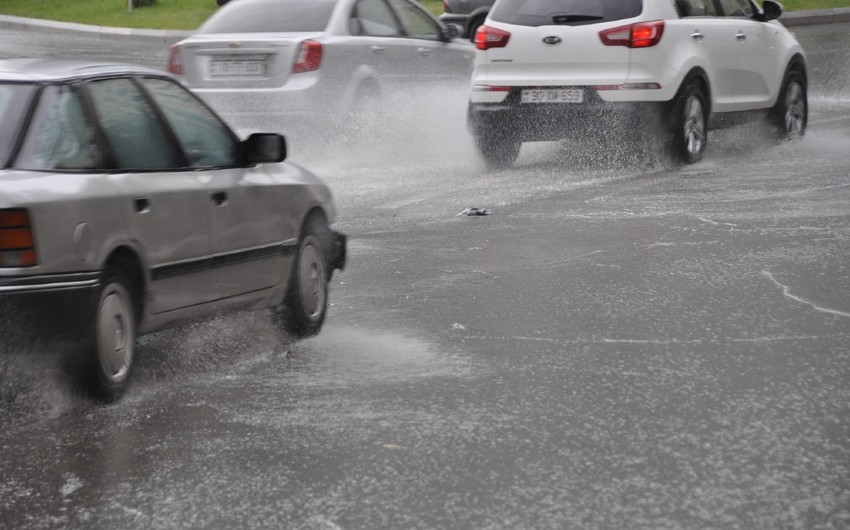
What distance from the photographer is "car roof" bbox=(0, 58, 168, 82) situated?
611 centimetres

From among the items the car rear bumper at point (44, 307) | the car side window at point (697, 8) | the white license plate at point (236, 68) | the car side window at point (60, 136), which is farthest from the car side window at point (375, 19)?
the car rear bumper at point (44, 307)

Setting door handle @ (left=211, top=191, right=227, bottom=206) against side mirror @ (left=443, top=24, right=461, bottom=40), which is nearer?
door handle @ (left=211, top=191, right=227, bottom=206)

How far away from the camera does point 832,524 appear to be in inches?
166

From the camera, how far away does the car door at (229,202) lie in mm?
6637

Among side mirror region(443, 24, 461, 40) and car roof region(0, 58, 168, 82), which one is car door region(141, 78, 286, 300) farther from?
side mirror region(443, 24, 461, 40)

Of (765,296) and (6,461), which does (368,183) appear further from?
(6,461)

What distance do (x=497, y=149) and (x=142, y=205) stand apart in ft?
26.3

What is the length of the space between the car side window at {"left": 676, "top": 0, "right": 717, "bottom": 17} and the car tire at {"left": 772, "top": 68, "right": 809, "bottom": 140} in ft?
5.03

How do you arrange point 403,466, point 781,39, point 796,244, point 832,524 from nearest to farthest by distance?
point 832,524, point 403,466, point 796,244, point 781,39

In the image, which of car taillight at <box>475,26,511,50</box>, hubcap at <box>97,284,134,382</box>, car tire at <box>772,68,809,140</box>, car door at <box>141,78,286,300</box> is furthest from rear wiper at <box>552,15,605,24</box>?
hubcap at <box>97,284,134,382</box>

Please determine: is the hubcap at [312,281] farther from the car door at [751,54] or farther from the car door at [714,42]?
the car door at [751,54]

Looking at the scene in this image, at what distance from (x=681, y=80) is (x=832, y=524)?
919 centimetres

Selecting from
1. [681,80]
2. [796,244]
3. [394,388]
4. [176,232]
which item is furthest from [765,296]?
[681,80]

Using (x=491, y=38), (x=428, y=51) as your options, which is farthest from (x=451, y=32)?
(x=491, y=38)
